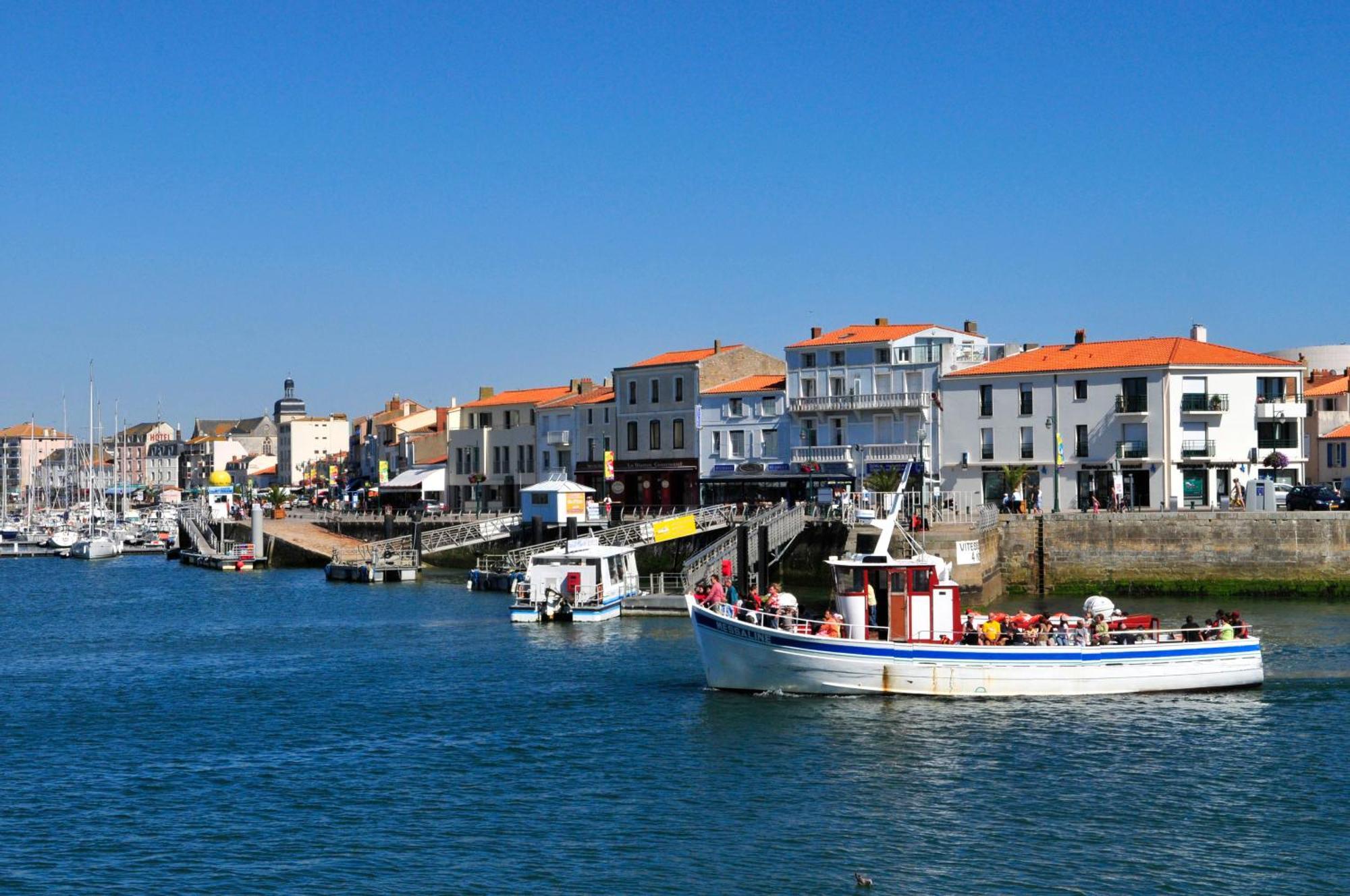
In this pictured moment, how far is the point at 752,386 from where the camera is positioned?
8856cm

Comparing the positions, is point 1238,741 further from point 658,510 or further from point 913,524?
point 658,510

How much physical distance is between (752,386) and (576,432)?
638 inches

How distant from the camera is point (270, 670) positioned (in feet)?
153

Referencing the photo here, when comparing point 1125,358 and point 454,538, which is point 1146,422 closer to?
point 1125,358

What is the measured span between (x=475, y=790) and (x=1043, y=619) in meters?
16.3

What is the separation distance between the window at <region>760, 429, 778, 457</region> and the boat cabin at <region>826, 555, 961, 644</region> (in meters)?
47.5

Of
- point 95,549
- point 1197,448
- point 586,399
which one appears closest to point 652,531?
point 1197,448

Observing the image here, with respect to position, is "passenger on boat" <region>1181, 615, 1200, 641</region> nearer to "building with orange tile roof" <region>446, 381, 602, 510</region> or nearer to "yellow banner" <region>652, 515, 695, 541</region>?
"yellow banner" <region>652, 515, 695, 541</region>

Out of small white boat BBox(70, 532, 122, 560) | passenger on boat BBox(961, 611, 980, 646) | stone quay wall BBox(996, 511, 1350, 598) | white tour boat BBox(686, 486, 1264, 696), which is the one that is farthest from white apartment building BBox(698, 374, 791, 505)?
small white boat BBox(70, 532, 122, 560)

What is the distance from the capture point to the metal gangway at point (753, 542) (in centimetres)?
6231

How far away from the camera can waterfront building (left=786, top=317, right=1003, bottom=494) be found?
7981 cm

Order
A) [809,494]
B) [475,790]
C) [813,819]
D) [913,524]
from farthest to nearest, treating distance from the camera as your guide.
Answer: [809,494], [913,524], [475,790], [813,819]

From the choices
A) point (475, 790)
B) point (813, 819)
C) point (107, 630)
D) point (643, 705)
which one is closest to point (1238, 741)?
point (813, 819)

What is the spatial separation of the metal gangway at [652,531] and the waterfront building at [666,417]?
49.2 ft
